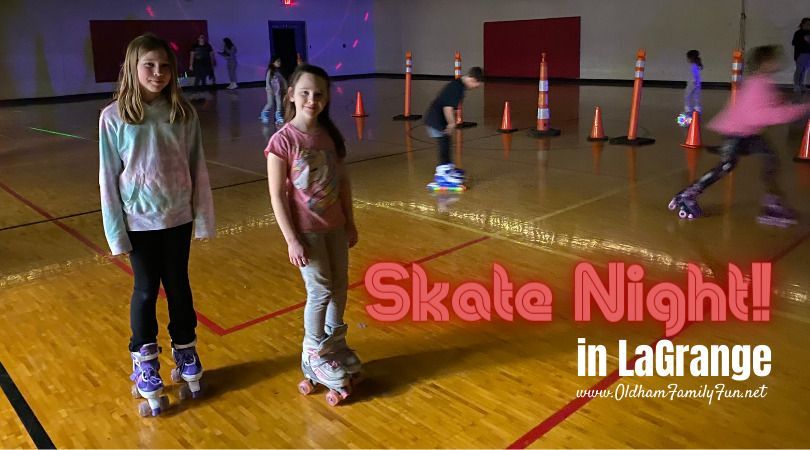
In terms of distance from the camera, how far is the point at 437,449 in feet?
7.61

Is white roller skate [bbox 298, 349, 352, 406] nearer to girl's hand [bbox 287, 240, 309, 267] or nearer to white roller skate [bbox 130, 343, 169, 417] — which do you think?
girl's hand [bbox 287, 240, 309, 267]

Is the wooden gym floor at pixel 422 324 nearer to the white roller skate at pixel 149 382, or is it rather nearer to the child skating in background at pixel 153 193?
the white roller skate at pixel 149 382

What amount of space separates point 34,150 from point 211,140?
2.37m

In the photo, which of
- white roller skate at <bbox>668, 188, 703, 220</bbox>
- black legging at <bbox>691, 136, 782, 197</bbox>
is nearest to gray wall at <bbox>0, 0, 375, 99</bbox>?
white roller skate at <bbox>668, 188, 703, 220</bbox>

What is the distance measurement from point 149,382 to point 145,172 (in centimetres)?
81

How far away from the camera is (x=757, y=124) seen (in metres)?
4.68

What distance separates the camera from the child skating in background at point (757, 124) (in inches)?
183

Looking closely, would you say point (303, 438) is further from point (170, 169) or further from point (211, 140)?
point (211, 140)

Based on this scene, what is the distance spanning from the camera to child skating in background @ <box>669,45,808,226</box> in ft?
15.3

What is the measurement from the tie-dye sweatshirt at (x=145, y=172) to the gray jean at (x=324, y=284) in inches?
19.8

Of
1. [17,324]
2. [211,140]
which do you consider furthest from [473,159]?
[17,324]

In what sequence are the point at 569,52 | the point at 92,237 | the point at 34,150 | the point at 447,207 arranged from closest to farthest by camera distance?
the point at 92,237 → the point at 447,207 → the point at 34,150 → the point at 569,52

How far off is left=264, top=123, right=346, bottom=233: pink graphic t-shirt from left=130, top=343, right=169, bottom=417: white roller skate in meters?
0.79
